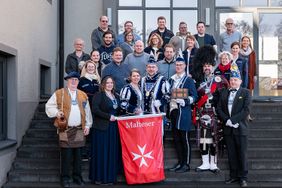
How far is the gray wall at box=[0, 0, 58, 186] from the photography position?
9336mm

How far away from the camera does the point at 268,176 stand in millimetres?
9078

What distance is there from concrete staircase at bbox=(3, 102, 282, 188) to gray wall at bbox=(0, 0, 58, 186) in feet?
0.80

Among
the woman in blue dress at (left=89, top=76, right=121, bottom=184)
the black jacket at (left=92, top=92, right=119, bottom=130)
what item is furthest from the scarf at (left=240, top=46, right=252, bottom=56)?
the black jacket at (left=92, top=92, right=119, bottom=130)

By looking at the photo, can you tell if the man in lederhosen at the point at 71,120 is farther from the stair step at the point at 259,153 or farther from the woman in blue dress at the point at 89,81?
the stair step at the point at 259,153

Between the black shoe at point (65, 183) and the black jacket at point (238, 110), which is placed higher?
the black jacket at point (238, 110)

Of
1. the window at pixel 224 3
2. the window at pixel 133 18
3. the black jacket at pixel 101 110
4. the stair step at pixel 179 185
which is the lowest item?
the stair step at pixel 179 185

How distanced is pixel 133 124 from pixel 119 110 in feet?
1.22

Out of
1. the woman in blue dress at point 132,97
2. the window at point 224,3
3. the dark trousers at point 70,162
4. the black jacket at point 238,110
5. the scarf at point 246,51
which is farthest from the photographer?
the window at point 224,3

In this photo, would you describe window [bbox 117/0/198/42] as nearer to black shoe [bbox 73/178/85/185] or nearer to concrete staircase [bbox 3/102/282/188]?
concrete staircase [bbox 3/102/282/188]

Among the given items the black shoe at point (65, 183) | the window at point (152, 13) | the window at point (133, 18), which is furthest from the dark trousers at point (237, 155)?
the window at point (133, 18)

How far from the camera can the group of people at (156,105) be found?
28.2 ft

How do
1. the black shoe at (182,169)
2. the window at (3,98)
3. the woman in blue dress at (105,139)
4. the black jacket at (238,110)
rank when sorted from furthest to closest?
the window at (3,98)
the black shoe at (182,169)
the woman in blue dress at (105,139)
the black jacket at (238,110)

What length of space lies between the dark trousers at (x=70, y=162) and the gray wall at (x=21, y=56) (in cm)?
120

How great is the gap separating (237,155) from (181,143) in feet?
3.32
